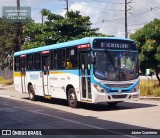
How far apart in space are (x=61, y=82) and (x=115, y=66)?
3.48 meters

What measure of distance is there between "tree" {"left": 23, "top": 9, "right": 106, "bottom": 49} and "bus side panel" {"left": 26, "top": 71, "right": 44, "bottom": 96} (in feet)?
30.9

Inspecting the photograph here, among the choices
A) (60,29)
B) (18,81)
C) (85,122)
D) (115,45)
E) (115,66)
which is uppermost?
Result: (60,29)

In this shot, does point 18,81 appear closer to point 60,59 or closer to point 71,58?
point 60,59

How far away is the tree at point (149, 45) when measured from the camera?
76.1 feet

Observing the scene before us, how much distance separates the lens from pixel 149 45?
2320 cm

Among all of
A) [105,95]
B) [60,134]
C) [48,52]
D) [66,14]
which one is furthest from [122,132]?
[66,14]

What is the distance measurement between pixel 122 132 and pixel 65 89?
7907 millimetres

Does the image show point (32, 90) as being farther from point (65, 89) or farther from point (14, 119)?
point (14, 119)

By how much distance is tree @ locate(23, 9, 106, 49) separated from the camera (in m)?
32.0

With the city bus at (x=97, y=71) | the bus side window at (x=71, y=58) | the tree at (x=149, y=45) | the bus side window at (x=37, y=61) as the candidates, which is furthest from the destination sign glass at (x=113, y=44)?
the tree at (x=149, y=45)

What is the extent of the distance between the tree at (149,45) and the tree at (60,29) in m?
8.34

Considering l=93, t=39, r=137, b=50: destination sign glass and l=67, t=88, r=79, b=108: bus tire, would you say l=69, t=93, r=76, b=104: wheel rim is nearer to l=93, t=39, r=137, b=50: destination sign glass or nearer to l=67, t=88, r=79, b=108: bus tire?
l=67, t=88, r=79, b=108: bus tire

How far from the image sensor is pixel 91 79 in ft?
52.3

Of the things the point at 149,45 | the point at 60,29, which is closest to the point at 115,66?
the point at 149,45
